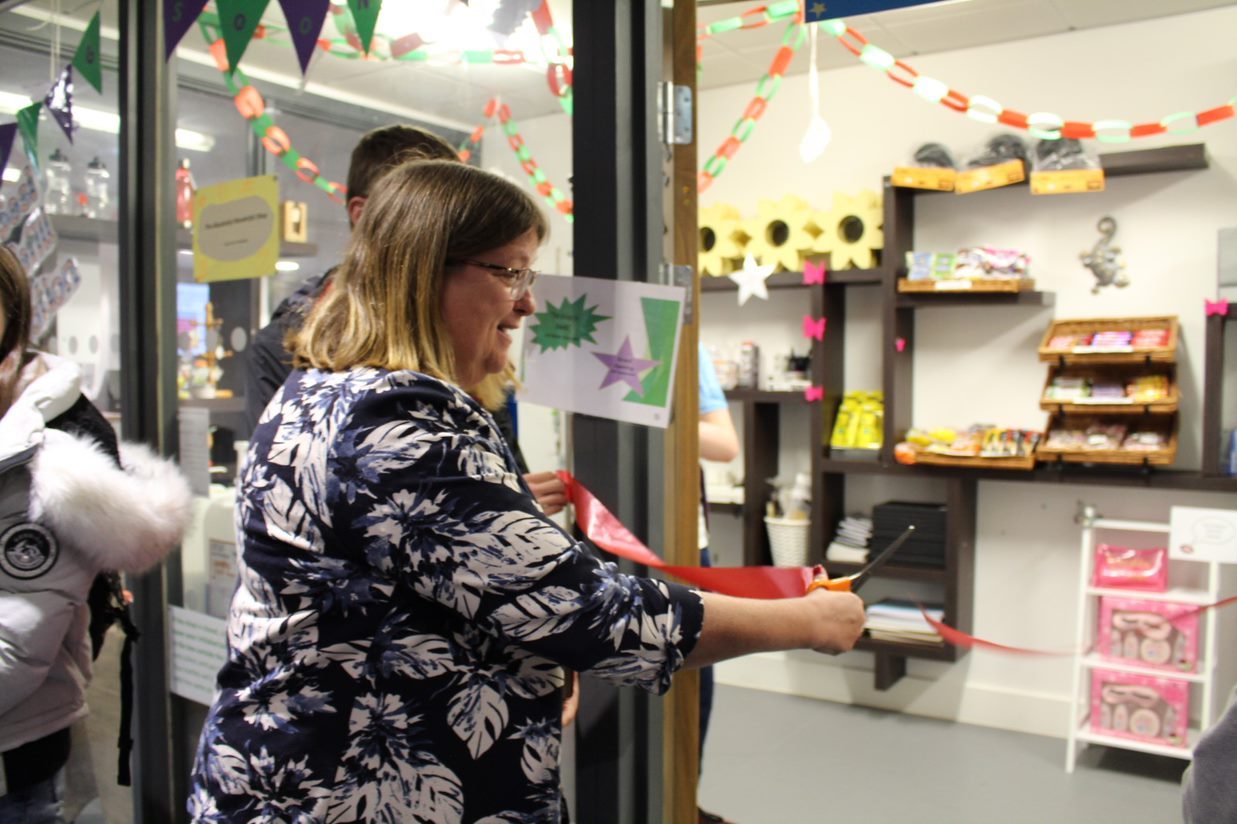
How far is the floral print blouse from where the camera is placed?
0.95m

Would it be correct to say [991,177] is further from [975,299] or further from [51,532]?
[51,532]

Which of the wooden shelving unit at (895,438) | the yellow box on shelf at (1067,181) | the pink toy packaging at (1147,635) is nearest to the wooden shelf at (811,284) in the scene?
the wooden shelving unit at (895,438)

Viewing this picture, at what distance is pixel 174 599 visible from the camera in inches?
87.8

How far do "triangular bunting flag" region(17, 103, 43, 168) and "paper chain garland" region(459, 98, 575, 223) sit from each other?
1290 mm

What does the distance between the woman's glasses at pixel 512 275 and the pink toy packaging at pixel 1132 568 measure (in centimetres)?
319

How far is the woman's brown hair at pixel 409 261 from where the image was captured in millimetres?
1063

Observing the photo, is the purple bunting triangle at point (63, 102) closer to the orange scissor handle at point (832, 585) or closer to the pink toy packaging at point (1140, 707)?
the orange scissor handle at point (832, 585)

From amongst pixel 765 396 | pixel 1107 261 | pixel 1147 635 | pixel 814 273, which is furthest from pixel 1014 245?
pixel 1147 635

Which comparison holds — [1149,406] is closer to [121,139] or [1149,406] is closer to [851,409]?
[851,409]

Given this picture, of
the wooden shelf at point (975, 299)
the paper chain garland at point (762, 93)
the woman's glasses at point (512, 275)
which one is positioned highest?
the paper chain garland at point (762, 93)

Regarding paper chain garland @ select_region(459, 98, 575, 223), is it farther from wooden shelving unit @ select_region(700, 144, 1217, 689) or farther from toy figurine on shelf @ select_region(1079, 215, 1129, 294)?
toy figurine on shelf @ select_region(1079, 215, 1129, 294)

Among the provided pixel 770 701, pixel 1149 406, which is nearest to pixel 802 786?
pixel 770 701

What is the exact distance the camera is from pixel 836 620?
43.6 inches

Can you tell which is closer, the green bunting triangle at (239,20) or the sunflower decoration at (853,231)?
the green bunting triangle at (239,20)
